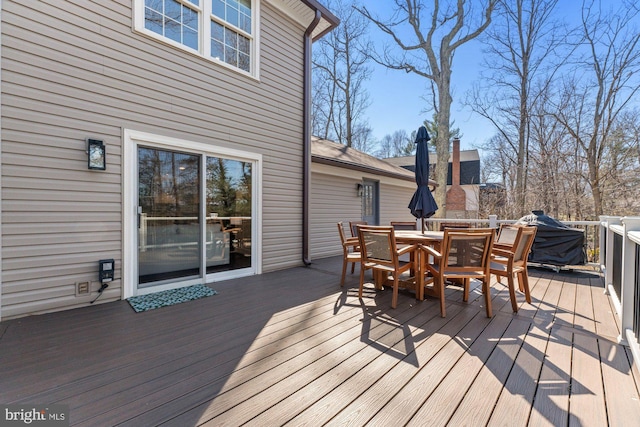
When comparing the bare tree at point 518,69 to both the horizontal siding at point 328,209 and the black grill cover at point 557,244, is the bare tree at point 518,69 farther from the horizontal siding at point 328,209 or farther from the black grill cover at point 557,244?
the horizontal siding at point 328,209

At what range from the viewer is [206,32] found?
4172 millimetres

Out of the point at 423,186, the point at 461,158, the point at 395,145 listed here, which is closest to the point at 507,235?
the point at 423,186

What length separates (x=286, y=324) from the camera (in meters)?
2.80

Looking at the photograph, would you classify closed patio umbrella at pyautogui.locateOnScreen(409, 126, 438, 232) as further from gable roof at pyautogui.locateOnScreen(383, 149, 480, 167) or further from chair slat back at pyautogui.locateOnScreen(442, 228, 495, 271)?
gable roof at pyautogui.locateOnScreen(383, 149, 480, 167)

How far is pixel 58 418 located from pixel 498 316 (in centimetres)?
362

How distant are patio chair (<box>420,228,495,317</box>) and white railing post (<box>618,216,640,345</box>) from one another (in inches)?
38.3

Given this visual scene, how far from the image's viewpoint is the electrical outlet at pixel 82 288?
10.5 ft

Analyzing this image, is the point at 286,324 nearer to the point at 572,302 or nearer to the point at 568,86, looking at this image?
the point at 572,302

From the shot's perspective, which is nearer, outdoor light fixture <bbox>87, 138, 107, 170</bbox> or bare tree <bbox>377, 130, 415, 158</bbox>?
outdoor light fixture <bbox>87, 138, 107, 170</bbox>

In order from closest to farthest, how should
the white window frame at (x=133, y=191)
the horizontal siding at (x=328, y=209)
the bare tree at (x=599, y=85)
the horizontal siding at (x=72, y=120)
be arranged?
the horizontal siding at (x=72, y=120)
the white window frame at (x=133, y=191)
the horizontal siding at (x=328, y=209)
the bare tree at (x=599, y=85)

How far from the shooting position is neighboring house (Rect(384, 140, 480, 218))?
18438 millimetres

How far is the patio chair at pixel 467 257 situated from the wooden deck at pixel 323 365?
0.36 m

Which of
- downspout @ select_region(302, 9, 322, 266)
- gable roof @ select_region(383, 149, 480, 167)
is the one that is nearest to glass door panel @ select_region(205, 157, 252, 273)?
downspout @ select_region(302, 9, 322, 266)

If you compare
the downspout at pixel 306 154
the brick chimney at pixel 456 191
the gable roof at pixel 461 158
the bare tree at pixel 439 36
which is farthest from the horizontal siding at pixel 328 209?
the gable roof at pixel 461 158
